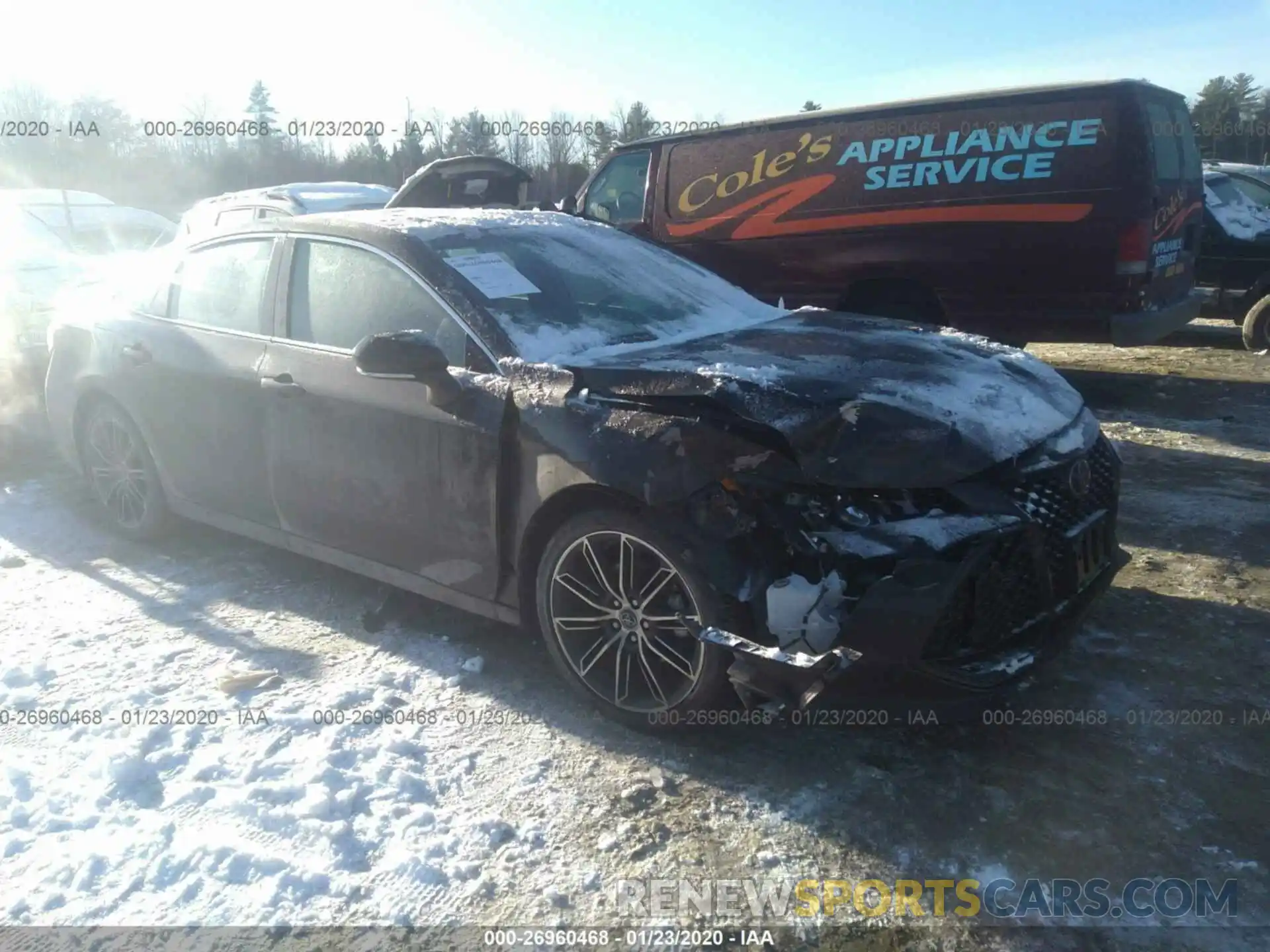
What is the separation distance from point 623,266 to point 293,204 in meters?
7.61

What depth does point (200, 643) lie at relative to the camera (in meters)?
3.96

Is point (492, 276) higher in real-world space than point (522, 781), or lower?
higher

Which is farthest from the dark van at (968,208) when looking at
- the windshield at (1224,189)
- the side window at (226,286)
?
the side window at (226,286)

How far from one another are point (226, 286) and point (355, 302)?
3.14 ft

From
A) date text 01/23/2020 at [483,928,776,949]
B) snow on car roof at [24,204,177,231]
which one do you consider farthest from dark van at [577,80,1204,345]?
snow on car roof at [24,204,177,231]

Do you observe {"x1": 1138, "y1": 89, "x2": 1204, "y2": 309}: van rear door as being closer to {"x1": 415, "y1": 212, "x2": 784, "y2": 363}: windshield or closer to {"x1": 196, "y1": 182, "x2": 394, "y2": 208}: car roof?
{"x1": 415, "y1": 212, "x2": 784, "y2": 363}: windshield

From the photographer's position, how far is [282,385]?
3951 mm

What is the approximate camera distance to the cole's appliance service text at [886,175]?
661 cm

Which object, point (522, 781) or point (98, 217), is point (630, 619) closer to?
point (522, 781)

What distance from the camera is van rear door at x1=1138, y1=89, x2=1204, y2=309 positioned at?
6.44m

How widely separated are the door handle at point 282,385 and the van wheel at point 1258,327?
9.40 metres

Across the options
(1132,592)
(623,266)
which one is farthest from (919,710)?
(623,266)

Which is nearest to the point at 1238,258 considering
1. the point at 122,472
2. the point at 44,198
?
the point at 122,472

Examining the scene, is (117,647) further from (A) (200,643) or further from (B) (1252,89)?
(B) (1252,89)
